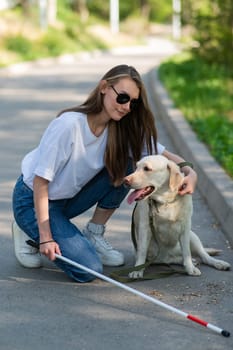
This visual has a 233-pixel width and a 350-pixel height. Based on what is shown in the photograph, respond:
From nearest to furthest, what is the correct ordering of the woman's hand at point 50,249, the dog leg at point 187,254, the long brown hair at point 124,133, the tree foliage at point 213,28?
1. the woman's hand at point 50,249
2. the long brown hair at point 124,133
3. the dog leg at point 187,254
4. the tree foliage at point 213,28

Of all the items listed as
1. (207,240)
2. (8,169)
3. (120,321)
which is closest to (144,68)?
(8,169)

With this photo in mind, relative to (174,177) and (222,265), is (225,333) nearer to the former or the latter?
(174,177)

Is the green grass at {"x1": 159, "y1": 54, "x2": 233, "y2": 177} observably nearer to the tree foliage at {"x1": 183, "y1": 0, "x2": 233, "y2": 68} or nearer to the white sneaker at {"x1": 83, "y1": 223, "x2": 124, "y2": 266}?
the tree foliage at {"x1": 183, "y1": 0, "x2": 233, "y2": 68}

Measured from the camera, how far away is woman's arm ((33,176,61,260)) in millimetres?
5504

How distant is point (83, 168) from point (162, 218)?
58 centimetres

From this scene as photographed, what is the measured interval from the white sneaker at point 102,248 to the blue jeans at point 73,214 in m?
0.18

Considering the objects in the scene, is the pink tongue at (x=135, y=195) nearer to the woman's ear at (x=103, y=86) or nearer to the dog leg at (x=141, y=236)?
the dog leg at (x=141, y=236)

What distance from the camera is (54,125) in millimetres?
5680

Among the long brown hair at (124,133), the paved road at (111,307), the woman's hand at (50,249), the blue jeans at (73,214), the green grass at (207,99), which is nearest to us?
the paved road at (111,307)

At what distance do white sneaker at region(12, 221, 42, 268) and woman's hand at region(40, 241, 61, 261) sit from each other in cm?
55

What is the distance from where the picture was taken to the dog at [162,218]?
562 cm

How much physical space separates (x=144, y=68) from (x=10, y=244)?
23.7m

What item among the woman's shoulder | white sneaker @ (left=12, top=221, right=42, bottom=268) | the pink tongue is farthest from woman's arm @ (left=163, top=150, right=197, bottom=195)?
white sneaker @ (left=12, top=221, right=42, bottom=268)

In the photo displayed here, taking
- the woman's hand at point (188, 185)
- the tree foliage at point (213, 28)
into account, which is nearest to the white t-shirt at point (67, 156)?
the woman's hand at point (188, 185)
